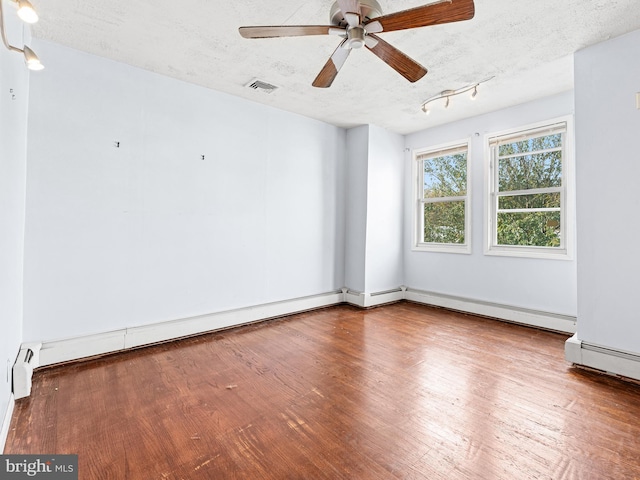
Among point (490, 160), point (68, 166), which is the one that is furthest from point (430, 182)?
point (68, 166)

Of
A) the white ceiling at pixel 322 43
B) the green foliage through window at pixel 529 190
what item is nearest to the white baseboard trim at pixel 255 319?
the green foliage through window at pixel 529 190

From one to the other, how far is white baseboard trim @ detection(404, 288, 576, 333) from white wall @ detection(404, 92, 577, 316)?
0.22 ft

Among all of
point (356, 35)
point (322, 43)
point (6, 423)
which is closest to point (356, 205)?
point (322, 43)

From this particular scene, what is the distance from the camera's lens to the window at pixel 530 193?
3.87 meters

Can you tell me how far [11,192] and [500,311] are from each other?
208 inches

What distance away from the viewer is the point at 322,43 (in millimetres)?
2777

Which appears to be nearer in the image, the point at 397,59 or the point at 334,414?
the point at 334,414

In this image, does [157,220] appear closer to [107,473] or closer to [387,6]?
[107,473]

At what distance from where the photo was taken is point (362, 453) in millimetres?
1704

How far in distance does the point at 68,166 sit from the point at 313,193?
2.97 metres

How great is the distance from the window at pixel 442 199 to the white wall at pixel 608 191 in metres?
1.93

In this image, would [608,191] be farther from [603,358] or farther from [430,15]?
[430,15]

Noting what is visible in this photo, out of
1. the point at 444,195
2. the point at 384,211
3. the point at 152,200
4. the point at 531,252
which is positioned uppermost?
the point at 444,195

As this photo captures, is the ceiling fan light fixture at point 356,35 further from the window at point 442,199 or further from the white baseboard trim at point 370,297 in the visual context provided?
the white baseboard trim at point 370,297
